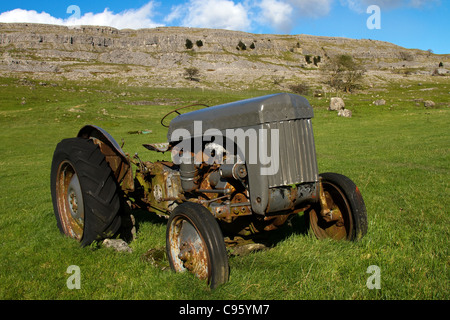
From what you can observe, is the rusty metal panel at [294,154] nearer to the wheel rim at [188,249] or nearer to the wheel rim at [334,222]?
the wheel rim at [334,222]

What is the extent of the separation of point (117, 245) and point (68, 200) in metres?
1.28

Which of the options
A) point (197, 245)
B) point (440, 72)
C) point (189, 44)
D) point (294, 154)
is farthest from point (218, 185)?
point (189, 44)

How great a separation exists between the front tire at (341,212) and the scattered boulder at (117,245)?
2.38 metres

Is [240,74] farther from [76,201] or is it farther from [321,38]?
[321,38]

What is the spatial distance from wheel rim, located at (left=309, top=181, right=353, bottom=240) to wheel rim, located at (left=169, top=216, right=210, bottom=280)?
1.66m

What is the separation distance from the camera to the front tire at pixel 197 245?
10.2ft

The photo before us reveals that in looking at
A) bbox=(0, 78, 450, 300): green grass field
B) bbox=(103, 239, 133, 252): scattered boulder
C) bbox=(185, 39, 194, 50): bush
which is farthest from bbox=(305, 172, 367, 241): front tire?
bbox=(185, 39, 194, 50): bush

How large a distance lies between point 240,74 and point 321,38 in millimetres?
118077

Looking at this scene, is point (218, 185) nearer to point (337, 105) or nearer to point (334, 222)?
point (334, 222)

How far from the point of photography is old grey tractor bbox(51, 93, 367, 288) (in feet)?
11.0

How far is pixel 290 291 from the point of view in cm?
309

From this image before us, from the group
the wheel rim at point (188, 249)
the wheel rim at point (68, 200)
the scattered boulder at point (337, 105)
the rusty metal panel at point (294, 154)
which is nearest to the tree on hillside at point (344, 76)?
the scattered boulder at point (337, 105)

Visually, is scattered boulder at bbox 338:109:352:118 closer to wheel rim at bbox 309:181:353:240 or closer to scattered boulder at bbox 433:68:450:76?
wheel rim at bbox 309:181:353:240

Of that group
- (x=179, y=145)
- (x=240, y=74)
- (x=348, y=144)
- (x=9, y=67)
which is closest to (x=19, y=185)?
(x=179, y=145)
